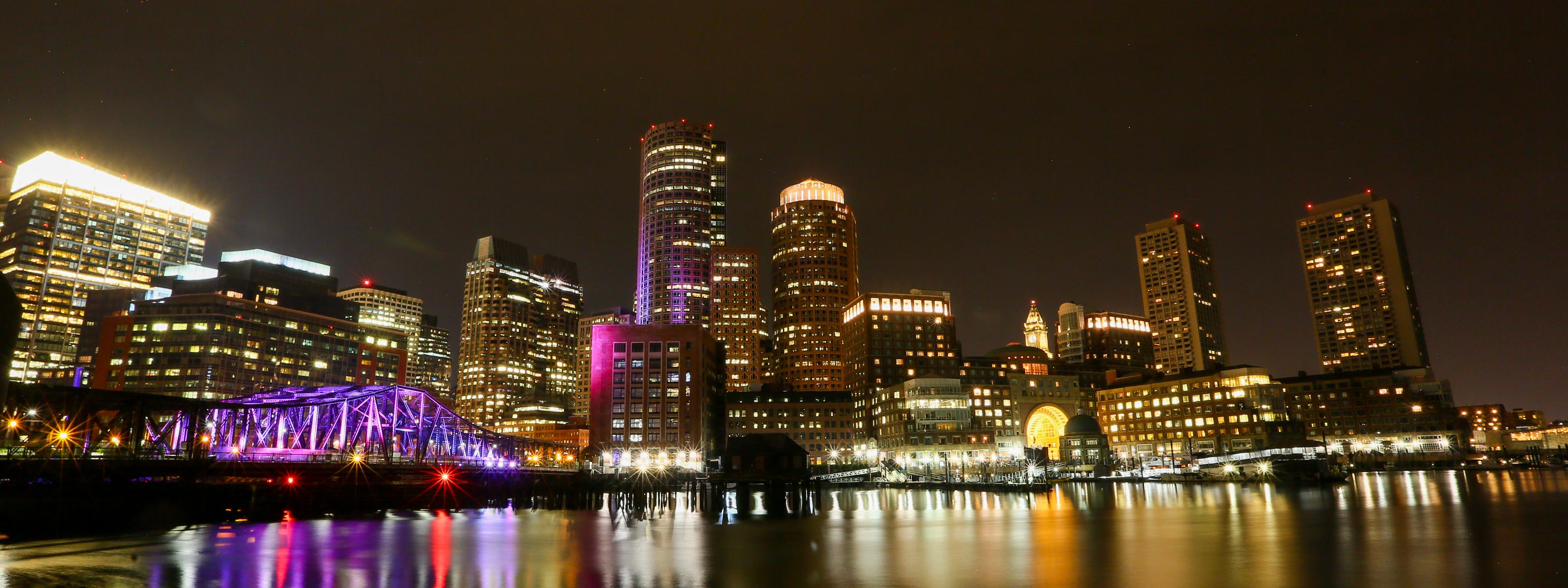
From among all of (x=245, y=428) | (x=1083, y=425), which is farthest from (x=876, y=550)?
(x=1083, y=425)

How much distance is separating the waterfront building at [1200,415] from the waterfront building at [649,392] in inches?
3473

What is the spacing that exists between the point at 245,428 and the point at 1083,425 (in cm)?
12817

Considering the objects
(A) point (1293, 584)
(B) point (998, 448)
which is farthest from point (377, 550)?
(B) point (998, 448)

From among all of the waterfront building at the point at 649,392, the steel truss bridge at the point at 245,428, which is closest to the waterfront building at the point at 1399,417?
the waterfront building at the point at 649,392

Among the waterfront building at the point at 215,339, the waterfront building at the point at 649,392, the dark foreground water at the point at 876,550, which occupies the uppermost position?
the waterfront building at the point at 215,339

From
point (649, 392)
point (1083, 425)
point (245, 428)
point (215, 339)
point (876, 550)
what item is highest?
point (215, 339)

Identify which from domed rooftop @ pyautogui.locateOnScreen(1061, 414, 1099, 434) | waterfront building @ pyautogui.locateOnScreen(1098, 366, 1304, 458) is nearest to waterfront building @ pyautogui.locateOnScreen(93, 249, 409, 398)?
domed rooftop @ pyautogui.locateOnScreen(1061, 414, 1099, 434)

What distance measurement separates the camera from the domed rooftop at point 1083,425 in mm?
153125

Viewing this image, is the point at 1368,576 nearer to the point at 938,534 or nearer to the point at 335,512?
the point at 938,534

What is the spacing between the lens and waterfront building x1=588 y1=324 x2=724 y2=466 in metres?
156

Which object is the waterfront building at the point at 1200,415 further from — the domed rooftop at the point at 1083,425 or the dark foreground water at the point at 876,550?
the dark foreground water at the point at 876,550

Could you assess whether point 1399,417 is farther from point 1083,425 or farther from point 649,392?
point 649,392

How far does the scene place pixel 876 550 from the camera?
43562 millimetres

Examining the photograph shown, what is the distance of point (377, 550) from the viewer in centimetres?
4534
